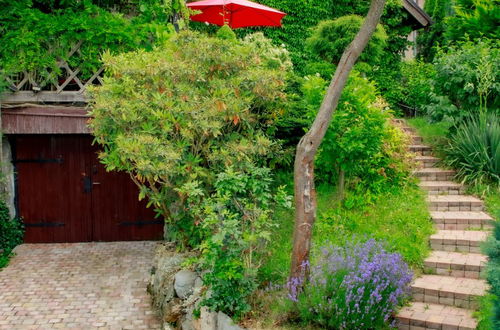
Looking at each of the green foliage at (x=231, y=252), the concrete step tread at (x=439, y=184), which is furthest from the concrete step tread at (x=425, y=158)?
the green foliage at (x=231, y=252)

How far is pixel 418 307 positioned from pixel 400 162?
3267 mm

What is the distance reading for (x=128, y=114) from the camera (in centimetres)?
713

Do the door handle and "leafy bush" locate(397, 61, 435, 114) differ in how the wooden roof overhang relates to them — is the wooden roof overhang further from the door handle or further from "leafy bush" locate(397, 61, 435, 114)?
"leafy bush" locate(397, 61, 435, 114)

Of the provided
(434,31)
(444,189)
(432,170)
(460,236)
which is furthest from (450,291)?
(434,31)

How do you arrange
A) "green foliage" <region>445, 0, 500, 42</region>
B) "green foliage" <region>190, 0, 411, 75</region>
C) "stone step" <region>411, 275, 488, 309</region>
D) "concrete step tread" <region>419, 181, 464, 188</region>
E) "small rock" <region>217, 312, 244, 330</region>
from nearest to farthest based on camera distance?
"small rock" <region>217, 312, 244, 330</region> < "stone step" <region>411, 275, 488, 309</region> < "concrete step tread" <region>419, 181, 464, 188</region> < "green foliage" <region>445, 0, 500, 42</region> < "green foliage" <region>190, 0, 411, 75</region>

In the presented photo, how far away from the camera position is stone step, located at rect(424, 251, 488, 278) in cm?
A: 651

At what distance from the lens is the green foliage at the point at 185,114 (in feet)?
22.8

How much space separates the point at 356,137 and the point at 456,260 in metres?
2.16

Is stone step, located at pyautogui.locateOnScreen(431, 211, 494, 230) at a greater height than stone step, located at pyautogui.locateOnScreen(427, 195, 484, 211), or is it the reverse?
stone step, located at pyautogui.locateOnScreen(427, 195, 484, 211)

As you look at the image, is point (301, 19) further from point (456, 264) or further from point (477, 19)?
point (456, 264)

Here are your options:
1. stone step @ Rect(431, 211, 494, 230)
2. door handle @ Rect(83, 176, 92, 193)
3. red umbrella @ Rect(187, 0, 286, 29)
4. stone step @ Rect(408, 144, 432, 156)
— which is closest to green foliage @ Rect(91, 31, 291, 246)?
stone step @ Rect(431, 211, 494, 230)

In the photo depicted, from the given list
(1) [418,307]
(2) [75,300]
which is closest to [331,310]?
(1) [418,307]

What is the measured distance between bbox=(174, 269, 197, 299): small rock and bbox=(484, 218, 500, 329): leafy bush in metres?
3.94

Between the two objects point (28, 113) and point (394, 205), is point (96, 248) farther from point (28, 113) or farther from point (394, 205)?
point (394, 205)
